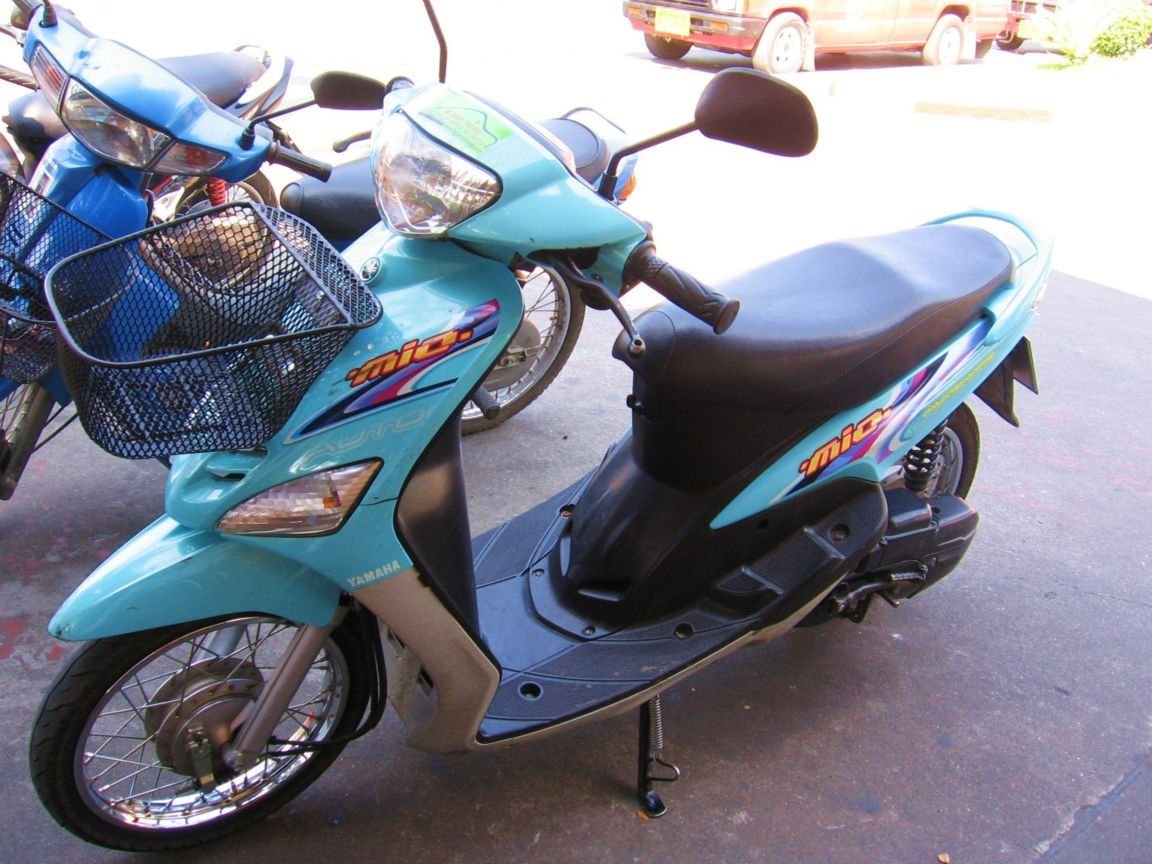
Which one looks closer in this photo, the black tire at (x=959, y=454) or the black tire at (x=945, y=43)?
the black tire at (x=959, y=454)

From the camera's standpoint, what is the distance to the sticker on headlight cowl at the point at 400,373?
5.38ft

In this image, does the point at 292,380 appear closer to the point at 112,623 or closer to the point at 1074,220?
the point at 112,623

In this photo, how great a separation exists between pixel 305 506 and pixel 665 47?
412 inches

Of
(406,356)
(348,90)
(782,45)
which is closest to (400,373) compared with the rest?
(406,356)

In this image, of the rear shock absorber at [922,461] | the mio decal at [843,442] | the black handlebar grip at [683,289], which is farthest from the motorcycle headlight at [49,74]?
the rear shock absorber at [922,461]

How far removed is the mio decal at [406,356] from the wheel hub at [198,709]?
64 cm

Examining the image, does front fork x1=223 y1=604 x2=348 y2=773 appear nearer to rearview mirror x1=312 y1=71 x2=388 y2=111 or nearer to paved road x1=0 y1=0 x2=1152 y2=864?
paved road x1=0 y1=0 x2=1152 y2=864

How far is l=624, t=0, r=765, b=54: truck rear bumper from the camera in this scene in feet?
33.0

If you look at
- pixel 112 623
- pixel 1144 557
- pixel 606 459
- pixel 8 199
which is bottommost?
pixel 1144 557

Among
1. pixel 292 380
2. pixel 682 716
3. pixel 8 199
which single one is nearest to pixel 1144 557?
pixel 682 716

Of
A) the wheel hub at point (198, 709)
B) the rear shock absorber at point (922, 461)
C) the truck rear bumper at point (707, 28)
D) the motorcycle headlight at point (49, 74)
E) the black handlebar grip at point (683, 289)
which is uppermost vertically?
the motorcycle headlight at point (49, 74)

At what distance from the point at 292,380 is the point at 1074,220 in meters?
6.28

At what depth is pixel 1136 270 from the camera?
5.75 m

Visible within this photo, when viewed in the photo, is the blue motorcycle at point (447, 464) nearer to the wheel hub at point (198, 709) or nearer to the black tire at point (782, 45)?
the wheel hub at point (198, 709)
